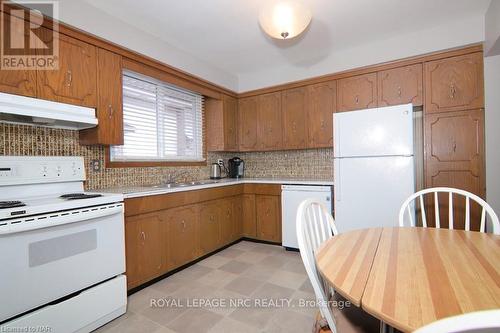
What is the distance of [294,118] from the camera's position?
3.44m

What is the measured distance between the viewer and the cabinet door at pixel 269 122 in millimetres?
3576

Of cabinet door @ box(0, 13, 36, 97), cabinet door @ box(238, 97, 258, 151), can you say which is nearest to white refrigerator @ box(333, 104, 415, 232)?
cabinet door @ box(238, 97, 258, 151)

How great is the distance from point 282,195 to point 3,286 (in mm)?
2466

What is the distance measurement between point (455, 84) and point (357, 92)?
0.92 metres

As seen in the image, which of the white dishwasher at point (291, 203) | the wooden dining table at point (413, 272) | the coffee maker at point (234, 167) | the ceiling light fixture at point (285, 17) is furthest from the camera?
the coffee maker at point (234, 167)

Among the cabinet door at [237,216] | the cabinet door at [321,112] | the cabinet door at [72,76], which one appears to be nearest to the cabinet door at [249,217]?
the cabinet door at [237,216]

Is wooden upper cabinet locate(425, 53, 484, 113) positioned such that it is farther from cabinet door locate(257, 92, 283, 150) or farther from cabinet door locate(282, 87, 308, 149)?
cabinet door locate(257, 92, 283, 150)

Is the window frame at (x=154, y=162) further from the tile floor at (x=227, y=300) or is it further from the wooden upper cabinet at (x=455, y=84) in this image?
the wooden upper cabinet at (x=455, y=84)

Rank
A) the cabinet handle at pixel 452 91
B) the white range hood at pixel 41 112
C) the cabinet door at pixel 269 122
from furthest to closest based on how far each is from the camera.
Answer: the cabinet door at pixel 269 122, the cabinet handle at pixel 452 91, the white range hood at pixel 41 112

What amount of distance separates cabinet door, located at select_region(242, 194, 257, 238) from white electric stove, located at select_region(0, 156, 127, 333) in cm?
180

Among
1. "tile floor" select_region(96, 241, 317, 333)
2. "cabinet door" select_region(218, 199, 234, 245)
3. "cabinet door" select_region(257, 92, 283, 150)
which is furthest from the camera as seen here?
"cabinet door" select_region(257, 92, 283, 150)

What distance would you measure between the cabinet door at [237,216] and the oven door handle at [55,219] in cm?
170

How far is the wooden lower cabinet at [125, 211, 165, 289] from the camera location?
2.03 m

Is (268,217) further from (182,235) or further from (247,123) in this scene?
(247,123)
